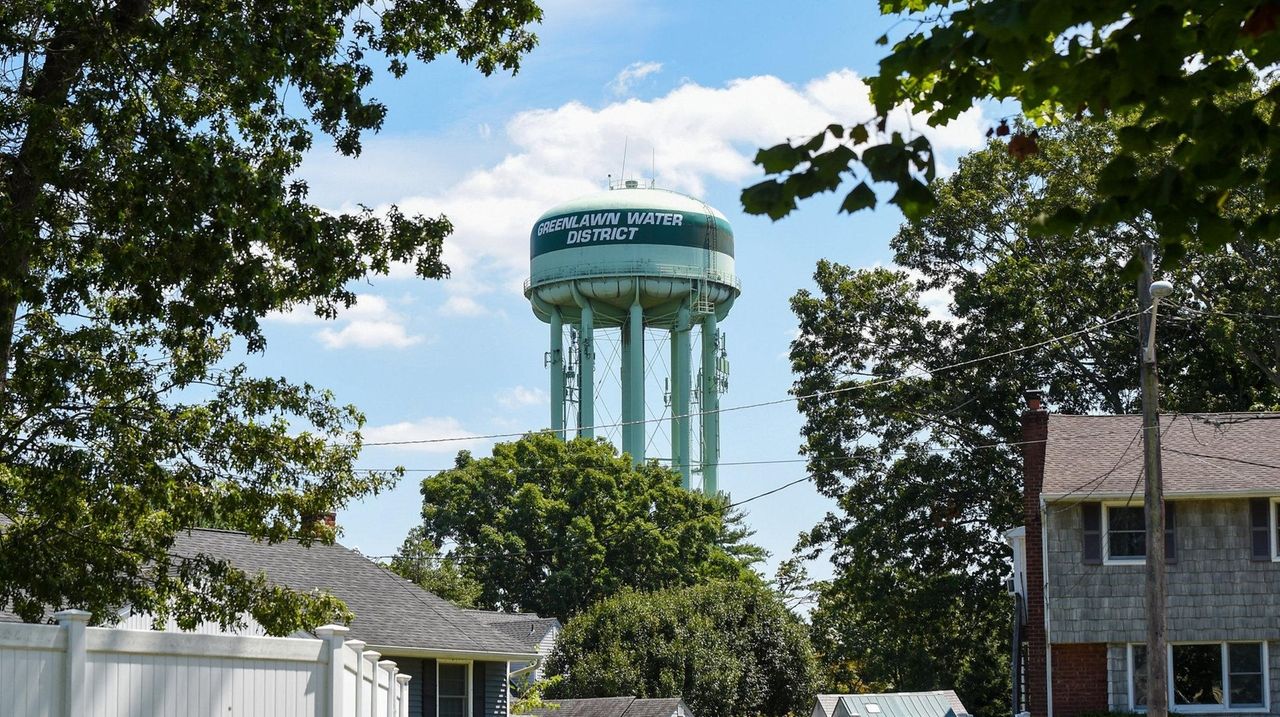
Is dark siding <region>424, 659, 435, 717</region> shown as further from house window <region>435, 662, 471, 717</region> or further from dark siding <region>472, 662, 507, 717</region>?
dark siding <region>472, 662, 507, 717</region>

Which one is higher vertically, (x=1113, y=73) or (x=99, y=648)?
(x=1113, y=73)

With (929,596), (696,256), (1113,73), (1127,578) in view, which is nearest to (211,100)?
(1113,73)

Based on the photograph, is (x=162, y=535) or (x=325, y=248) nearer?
(x=325, y=248)

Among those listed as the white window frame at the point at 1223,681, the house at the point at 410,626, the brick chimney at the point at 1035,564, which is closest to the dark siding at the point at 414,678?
the house at the point at 410,626

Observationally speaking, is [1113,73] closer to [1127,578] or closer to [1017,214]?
[1127,578]

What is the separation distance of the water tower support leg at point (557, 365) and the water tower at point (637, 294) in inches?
1.6

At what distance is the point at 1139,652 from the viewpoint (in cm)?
3172

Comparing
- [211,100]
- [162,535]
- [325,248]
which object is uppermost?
[211,100]

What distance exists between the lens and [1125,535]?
3206 centimetres

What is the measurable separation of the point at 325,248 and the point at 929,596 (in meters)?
31.1

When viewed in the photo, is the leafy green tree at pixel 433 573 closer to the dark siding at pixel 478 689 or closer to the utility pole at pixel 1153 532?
the dark siding at pixel 478 689

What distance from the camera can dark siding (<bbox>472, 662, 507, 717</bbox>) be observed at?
34219 mm

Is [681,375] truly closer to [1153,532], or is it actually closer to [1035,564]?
[1035,564]

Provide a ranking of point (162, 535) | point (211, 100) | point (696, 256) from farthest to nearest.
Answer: point (696, 256), point (162, 535), point (211, 100)
